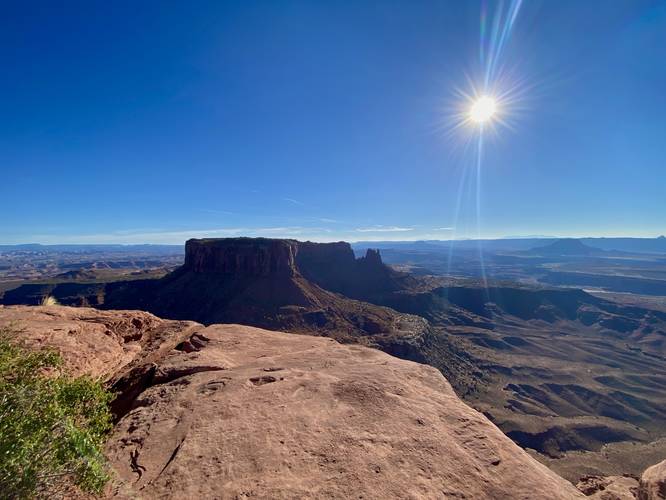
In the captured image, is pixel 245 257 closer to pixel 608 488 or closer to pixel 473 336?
pixel 473 336

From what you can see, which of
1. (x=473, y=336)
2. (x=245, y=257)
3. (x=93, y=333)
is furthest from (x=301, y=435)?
(x=473, y=336)

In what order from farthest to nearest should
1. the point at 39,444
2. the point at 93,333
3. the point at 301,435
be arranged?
the point at 93,333
the point at 301,435
the point at 39,444

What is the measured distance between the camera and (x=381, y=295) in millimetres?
128000

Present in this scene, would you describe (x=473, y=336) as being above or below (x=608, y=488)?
below

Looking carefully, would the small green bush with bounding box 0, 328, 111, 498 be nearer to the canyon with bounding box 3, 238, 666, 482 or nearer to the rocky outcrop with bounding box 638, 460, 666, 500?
the rocky outcrop with bounding box 638, 460, 666, 500

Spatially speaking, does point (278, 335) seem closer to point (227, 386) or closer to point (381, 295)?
point (227, 386)

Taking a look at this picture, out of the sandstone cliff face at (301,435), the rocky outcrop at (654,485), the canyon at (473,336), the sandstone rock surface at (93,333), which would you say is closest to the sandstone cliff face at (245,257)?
the canyon at (473,336)

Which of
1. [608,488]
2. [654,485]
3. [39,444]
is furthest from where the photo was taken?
[608,488]

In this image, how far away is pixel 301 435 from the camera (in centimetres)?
1105

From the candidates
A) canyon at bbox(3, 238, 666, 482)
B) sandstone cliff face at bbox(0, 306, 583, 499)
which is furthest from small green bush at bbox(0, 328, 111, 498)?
canyon at bbox(3, 238, 666, 482)

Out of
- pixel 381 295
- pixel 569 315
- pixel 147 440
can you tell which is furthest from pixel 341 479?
pixel 569 315

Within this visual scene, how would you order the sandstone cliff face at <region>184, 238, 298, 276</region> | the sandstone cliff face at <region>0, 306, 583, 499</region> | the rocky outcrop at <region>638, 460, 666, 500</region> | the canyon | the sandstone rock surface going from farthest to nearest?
the sandstone cliff face at <region>184, 238, 298, 276</region> → the canyon → the sandstone rock surface → the rocky outcrop at <region>638, 460, 666, 500</region> → the sandstone cliff face at <region>0, 306, 583, 499</region>

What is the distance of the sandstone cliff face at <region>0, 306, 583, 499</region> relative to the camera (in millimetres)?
9148

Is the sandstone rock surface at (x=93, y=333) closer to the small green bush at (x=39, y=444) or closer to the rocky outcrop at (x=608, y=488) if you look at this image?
the small green bush at (x=39, y=444)
